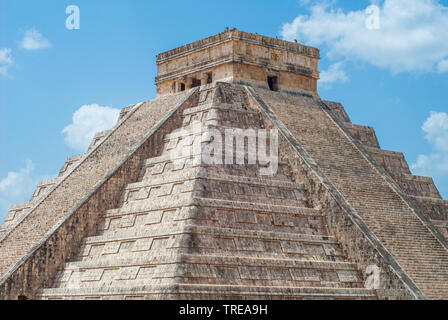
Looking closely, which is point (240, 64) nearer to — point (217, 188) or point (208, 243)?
point (217, 188)

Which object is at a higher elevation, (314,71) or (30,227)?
(314,71)

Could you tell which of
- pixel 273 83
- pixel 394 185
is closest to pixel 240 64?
pixel 273 83

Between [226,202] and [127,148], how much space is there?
529 cm

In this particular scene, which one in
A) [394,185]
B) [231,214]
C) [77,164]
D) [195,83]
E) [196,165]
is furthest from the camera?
[195,83]

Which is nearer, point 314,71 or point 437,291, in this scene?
point 437,291

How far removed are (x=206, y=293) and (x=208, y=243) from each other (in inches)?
55.6

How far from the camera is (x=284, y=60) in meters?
24.0

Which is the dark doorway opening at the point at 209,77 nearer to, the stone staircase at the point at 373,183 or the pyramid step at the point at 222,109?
the stone staircase at the point at 373,183

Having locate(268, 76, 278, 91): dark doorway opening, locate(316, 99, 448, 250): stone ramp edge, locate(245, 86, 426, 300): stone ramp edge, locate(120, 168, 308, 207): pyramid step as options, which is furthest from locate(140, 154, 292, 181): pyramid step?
locate(268, 76, 278, 91): dark doorway opening

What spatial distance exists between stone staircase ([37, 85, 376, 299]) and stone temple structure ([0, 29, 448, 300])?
0.03 m

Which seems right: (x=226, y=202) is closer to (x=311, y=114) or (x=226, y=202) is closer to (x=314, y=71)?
(x=311, y=114)

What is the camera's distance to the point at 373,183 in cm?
1995
